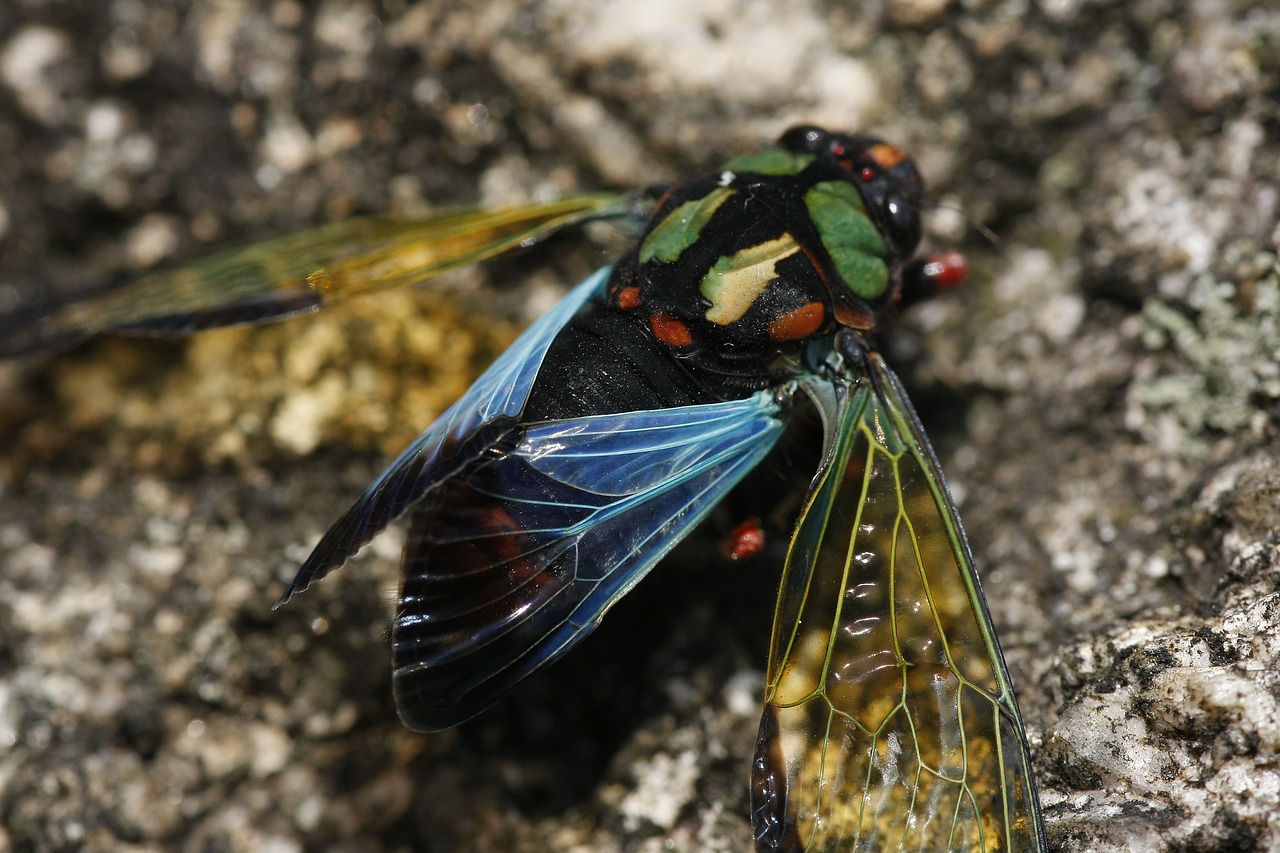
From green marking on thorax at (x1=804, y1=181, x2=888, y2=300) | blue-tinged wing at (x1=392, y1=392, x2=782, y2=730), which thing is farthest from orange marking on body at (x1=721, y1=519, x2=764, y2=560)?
green marking on thorax at (x1=804, y1=181, x2=888, y2=300)

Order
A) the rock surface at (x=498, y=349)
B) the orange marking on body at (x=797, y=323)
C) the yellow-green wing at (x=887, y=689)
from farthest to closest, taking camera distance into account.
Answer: the rock surface at (x=498, y=349) < the orange marking on body at (x=797, y=323) < the yellow-green wing at (x=887, y=689)

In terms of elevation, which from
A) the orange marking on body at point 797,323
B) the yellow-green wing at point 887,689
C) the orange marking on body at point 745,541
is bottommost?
the yellow-green wing at point 887,689

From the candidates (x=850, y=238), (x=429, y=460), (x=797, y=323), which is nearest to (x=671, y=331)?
(x=797, y=323)

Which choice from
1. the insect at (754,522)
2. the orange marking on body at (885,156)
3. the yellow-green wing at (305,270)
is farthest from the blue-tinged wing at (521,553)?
the orange marking on body at (885,156)

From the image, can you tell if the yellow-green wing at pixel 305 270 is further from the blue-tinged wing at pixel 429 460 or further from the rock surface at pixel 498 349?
the blue-tinged wing at pixel 429 460

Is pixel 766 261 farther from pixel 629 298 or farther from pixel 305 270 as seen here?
pixel 305 270

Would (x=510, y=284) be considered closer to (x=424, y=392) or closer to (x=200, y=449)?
(x=424, y=392)
